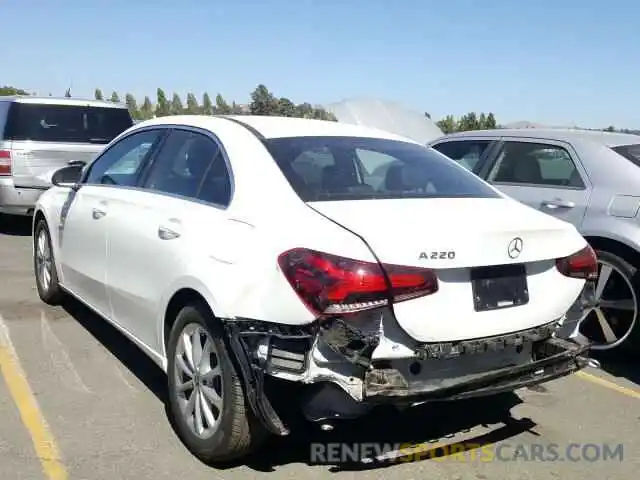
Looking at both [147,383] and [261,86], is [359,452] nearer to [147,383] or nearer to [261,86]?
[147,383]

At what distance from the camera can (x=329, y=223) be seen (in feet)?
9.95

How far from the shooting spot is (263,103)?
27781 mm

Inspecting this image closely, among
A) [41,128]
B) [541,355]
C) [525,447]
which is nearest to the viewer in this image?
[541,355]

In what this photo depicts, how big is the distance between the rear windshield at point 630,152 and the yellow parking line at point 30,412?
4.17 m

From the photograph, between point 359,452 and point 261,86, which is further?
point 261,86

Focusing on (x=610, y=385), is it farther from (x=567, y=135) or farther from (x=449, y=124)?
(x=449, y=124)

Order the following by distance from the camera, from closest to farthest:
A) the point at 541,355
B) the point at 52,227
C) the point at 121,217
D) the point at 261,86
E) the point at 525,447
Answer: the point at 541,355, the point at 525,447, the point at 121,217, the point at 52,227, the point at 261,86

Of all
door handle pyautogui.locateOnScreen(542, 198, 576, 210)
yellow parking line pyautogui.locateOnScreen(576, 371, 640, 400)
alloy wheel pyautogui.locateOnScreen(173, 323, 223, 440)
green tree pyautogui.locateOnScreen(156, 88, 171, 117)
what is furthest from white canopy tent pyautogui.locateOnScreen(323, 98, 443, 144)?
green tree pyautogui.locateOnScreen(156, 88, 171, 117)

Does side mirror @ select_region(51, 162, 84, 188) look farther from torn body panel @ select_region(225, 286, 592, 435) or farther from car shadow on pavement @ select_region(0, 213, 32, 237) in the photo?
car shadow on pavement @ select_region(0, 213, 32, 237)

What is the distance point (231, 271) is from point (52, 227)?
3100mm

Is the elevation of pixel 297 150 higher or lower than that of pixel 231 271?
higher

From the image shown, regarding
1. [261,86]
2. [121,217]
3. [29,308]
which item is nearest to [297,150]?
[121,217]

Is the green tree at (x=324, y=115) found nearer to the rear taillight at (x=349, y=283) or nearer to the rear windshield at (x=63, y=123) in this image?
the rear windshield at (x=63, y=123)

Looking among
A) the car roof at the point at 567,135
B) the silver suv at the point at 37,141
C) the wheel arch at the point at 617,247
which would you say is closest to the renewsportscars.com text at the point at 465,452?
the wheel arch at the point at 617,247
